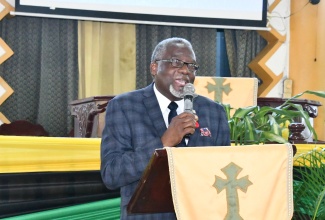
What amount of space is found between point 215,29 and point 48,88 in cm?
181

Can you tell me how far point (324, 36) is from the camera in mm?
6438

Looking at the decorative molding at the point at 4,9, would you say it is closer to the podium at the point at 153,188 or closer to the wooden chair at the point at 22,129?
the wooden chair at the point at 22,129

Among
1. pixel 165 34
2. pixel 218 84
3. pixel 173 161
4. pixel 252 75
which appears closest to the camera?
pixel 173 161

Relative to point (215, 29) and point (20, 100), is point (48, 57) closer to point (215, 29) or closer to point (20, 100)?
point (20, 100)

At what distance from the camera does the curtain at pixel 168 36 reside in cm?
601

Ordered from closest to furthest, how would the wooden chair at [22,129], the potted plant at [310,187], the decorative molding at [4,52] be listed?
1. the potted plant at [310,187]
2. the wooden chair at [22,129]
3. the decorative molding at [4,52]

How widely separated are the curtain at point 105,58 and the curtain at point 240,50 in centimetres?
106

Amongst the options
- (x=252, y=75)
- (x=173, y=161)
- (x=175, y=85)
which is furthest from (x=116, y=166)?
(x=252, y=75)

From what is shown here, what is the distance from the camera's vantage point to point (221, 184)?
1908 mm

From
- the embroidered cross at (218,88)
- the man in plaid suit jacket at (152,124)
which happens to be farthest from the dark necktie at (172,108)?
the embroidered cross at (218,88)

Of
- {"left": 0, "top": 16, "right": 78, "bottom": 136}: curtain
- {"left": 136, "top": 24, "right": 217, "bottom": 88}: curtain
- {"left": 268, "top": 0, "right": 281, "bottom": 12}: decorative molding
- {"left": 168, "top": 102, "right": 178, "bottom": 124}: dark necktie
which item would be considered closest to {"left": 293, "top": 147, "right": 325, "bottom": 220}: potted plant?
{"left": 168, "top": 102, "right": 178, "bottom": 124}: dark necktie

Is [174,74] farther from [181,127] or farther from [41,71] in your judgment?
[41,71]

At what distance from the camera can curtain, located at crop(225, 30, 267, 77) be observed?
21.0ft

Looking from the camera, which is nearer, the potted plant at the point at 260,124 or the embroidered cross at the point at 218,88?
the potted plant at the point at 260,124
